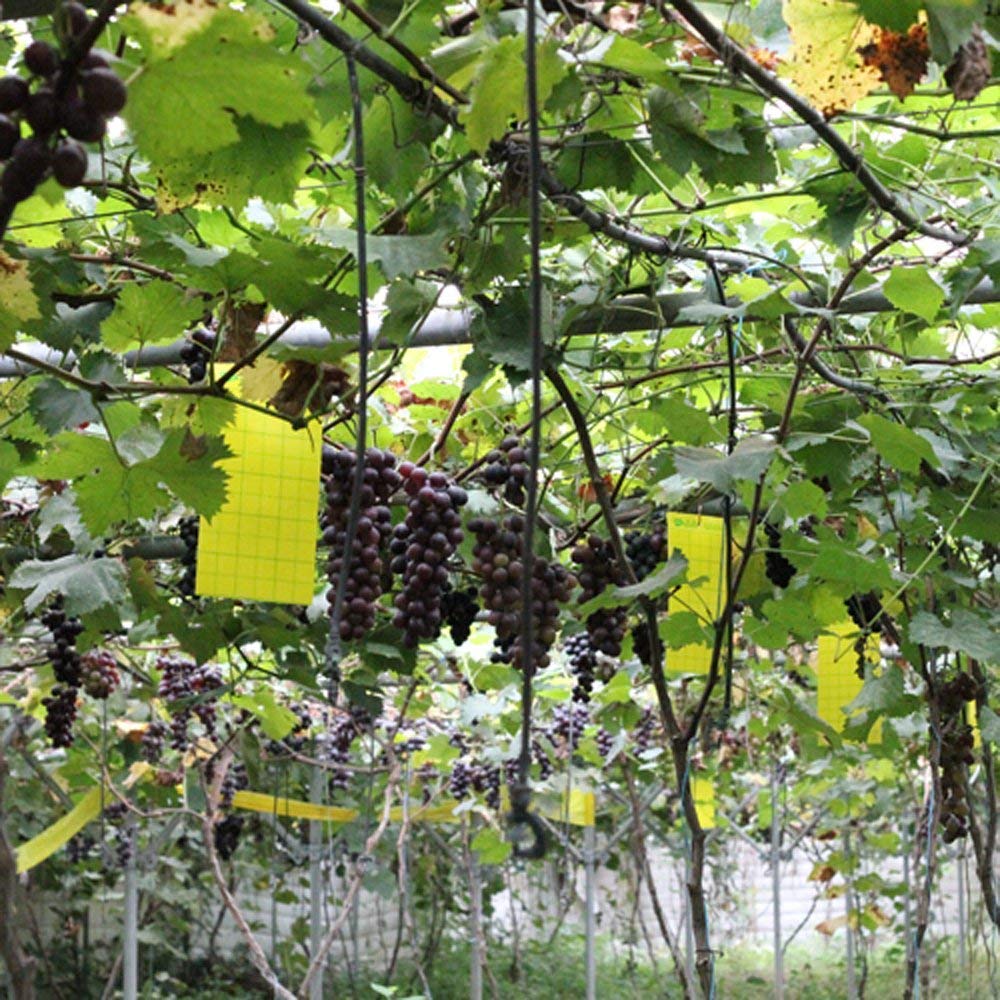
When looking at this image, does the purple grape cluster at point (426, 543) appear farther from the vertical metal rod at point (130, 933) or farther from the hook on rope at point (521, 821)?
the vertical metal rod at point (130, 933)

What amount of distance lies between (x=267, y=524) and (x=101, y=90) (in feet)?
4.66

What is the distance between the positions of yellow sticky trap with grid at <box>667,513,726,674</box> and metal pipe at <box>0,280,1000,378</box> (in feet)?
1.49

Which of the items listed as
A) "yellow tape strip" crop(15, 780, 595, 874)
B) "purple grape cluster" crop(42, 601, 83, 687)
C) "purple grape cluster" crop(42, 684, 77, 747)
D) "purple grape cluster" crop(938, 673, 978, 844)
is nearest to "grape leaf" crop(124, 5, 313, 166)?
"yellow tape strip" crop(15, 780, 595, 874)

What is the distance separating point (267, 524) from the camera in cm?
221

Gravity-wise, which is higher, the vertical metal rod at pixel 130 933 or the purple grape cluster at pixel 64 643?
the purple grape cluster at pixel 64 643

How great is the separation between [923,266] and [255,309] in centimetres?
97

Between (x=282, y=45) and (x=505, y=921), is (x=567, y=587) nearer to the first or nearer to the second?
(x=282, y=45)

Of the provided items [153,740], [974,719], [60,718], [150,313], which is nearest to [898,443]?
[150,313]

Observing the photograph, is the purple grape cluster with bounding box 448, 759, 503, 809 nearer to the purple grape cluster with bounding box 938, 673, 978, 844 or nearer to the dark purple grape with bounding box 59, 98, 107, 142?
the purple grape cluster with bounding box 938, 673, 978, 844

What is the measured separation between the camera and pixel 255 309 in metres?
2.05

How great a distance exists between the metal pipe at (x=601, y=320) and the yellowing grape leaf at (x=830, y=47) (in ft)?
2.65

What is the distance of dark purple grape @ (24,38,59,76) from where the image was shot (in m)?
0.82

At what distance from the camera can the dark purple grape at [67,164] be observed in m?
0.83

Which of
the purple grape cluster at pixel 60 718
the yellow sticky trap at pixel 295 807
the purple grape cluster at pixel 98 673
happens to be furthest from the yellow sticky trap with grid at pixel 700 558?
the yellow sticky trap at pixel 295 807
